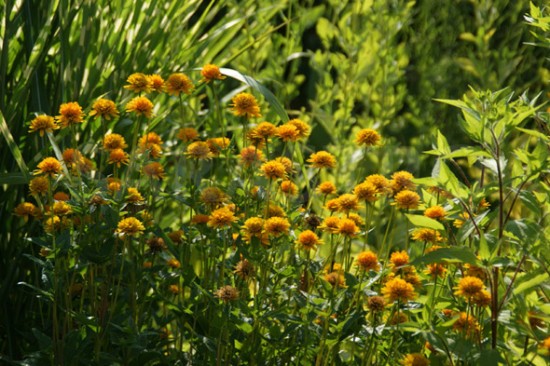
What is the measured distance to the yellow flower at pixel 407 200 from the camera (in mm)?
1576

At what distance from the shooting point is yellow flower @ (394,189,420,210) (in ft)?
5.17

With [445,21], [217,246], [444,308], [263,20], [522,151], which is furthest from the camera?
[445,21]

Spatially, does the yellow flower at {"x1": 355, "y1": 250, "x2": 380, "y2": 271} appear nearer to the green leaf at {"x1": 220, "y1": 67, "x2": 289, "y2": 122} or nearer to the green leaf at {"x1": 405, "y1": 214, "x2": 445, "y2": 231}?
the green leaf at {"x1": 405, "y1": 214, "x2": 445, "y2": 231}

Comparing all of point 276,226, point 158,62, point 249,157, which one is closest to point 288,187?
point 249,157

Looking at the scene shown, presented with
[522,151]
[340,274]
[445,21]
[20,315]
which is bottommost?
[445,21]

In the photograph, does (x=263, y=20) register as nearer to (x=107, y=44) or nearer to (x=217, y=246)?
(x=107, y=44)

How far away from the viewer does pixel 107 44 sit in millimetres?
2287

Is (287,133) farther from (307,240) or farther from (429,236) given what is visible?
(429,236)

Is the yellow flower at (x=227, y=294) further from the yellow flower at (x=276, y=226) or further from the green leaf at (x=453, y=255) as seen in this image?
the green leaf at (x=453, y=255)

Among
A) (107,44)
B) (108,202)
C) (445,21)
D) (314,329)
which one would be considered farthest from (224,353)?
(445,21)

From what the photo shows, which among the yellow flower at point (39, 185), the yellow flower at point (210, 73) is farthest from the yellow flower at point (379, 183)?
the yellow flower at point (39, 185)

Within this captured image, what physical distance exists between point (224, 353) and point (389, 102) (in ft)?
4.47

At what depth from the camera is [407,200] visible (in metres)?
1.58

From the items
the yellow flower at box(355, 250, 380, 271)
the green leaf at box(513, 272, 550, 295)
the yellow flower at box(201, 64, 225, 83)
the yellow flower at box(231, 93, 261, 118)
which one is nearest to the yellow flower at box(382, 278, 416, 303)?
the yellow flower at box(355, 250, 380, 271)
